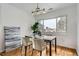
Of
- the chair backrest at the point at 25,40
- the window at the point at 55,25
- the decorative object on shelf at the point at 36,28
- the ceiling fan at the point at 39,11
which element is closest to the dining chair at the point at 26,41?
the chair backrest at the point at 25,40

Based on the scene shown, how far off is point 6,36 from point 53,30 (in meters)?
0.67

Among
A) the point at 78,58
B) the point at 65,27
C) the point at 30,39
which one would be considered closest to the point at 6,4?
the point at 30,39

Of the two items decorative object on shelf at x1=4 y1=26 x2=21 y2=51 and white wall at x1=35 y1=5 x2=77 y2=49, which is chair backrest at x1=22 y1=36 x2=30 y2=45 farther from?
white wall at x1=35 y1=5 x2=77 y2=49

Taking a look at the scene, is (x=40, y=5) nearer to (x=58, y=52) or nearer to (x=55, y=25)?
(x=55, y=25)

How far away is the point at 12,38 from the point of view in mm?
1262

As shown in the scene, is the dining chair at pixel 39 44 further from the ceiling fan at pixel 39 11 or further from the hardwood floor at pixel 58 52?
the ceiling fan at pixel 39 11

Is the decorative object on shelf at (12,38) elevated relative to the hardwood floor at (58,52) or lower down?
elevated

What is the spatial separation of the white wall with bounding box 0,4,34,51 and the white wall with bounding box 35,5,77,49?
6.1 inches

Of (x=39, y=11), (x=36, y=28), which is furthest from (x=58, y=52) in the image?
(x=39, y=11)

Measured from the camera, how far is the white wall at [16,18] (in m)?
1.21

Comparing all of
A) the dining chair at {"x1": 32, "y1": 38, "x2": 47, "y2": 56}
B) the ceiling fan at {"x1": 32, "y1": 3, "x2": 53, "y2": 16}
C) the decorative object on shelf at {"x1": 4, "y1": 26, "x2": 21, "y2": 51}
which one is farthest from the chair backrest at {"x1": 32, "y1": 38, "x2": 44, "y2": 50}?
the ceiling fan at {"x1": 32, "y1": 3, "x2": 53, "y2": 16}

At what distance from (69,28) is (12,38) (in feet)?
2.69

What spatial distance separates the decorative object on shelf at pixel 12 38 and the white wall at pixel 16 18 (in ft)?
0.21

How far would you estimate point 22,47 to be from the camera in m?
1.27
